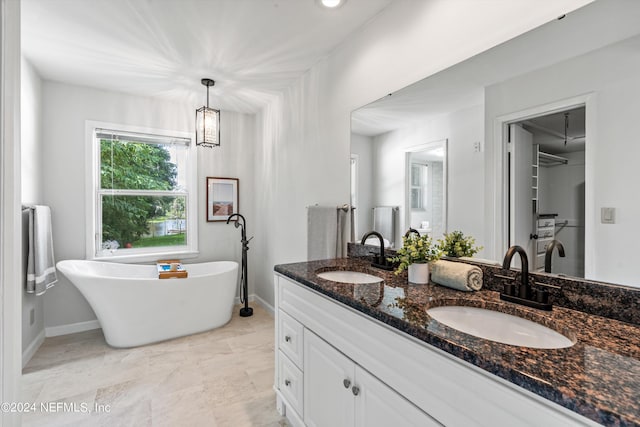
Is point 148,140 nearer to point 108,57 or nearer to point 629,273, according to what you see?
point 108,57

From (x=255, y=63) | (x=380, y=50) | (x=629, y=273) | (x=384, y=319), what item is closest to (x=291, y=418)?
(x=384, y=319)

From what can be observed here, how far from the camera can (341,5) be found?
6.33ft

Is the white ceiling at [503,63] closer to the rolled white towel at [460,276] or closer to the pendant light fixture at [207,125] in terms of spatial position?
the rolled white towel at [460,276]

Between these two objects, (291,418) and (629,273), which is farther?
(291,418)

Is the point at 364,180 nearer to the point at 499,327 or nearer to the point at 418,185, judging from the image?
the point at 418,185

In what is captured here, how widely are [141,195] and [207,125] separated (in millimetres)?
1359

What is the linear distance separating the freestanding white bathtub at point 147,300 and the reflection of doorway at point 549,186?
280 cm

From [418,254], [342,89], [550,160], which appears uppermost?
[342,89]

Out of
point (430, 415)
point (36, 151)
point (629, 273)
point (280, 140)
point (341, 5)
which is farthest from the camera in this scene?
point (280, 140)

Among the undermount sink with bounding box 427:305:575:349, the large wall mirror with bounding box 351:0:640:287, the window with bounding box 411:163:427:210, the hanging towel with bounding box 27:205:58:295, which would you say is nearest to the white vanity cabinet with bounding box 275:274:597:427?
the undermount sink with bounding box 427:305:575:349

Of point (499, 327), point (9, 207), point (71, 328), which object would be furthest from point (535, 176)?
point (71, 328)

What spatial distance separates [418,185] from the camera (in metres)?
1.85

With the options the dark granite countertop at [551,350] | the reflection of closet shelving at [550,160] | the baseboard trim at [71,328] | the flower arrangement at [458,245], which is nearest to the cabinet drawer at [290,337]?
the dark granite countertop at [551,350]

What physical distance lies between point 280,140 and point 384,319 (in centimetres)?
275
